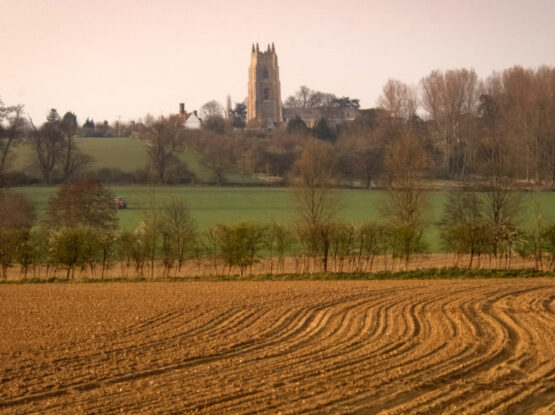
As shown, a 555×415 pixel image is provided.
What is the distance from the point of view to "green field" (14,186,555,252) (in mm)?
51750

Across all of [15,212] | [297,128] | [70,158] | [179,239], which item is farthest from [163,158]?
[179,239]

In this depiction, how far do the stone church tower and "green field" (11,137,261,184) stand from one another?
244 ft

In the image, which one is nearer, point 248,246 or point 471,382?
point 471,382

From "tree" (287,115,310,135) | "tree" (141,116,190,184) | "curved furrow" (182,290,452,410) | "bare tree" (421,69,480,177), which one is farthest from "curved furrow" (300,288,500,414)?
"tree" (287,115,310,135)

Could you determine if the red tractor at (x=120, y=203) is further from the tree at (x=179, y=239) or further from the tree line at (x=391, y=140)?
the tree at (x=179, y=239)

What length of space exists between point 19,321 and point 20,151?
70716mm

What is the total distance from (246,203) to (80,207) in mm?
22064

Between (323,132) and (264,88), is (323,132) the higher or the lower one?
the lower one

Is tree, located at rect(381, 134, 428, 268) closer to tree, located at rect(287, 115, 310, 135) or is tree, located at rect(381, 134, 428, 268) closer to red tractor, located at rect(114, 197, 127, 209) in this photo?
red tractor, located at rect(114, 197, 127, 209)

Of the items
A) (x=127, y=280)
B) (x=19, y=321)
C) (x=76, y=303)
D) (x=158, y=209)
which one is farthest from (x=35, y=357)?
(x=158, y=209)

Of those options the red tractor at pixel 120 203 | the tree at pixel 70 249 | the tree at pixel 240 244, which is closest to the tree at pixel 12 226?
the tree at pixel 70 249

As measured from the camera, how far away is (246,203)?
6250 cm

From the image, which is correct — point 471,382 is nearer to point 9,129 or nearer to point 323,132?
point 9,129

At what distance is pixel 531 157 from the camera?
7694cm
